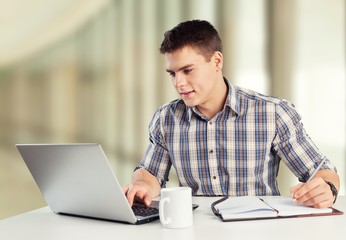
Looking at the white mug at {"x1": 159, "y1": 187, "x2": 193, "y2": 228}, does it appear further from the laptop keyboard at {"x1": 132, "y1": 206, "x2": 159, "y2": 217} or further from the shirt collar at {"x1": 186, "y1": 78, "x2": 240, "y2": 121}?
the shirt collar at {"x1": 186, "y1": 78, "x2": 240, "y2": 121}

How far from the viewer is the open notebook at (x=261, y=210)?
120 cm

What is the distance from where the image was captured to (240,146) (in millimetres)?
1821

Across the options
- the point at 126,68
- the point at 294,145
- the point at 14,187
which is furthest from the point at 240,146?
the point at 14,187

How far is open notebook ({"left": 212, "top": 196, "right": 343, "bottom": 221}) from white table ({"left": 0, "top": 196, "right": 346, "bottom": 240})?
20mm

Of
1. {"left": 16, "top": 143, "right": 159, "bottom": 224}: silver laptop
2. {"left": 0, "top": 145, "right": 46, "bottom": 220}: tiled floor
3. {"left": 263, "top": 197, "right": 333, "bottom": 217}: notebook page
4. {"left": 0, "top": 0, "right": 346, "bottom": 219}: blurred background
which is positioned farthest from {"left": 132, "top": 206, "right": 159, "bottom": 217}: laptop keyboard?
{"left": 0, "top": 145, "right": 46, "bottom": 220}: tiled floor

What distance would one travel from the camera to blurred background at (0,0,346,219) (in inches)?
109

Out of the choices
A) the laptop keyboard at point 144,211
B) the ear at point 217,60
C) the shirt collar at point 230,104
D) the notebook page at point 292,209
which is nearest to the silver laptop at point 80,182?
the laptop keyboard at point 144,211

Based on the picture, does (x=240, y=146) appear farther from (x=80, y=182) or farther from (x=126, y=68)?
(x=126, y=68)

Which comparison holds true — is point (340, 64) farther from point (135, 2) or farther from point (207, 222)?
point (207, 222)

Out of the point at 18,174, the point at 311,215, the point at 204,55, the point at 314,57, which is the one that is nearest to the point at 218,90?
the point at 204,55

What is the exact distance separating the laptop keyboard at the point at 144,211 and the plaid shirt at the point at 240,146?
527 mm

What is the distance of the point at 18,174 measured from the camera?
3.24m

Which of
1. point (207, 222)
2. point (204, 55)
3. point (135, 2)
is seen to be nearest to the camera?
point (207, 222)

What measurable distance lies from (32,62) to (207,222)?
234 centimetres
